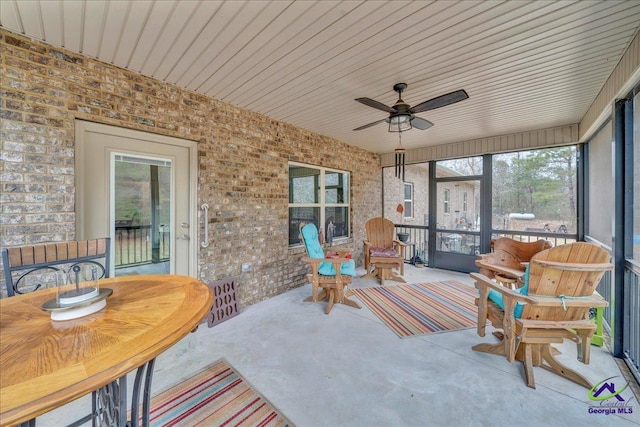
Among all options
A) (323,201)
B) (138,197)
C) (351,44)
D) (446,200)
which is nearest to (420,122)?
(351,44)

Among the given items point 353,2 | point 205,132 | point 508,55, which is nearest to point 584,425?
point 508,55

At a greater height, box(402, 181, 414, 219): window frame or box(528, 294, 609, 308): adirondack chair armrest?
box(402, 181, 414, 219): window frame

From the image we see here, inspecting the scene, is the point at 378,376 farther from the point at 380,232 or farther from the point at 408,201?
the point at 408,201

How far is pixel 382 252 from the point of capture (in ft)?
15.3

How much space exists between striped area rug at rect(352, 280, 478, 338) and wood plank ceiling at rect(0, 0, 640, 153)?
2.68 meters

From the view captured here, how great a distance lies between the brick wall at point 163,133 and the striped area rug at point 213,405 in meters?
1.37

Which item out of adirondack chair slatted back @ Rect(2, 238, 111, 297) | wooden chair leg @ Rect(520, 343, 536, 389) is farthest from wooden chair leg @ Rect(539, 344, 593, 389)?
adirondack chair slatted back @ Rect(2, 238, 111, 297)

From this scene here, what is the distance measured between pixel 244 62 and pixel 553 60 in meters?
2.80

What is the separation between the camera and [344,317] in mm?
3215

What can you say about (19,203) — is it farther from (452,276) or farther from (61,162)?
(452,276)

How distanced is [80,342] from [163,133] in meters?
2.47

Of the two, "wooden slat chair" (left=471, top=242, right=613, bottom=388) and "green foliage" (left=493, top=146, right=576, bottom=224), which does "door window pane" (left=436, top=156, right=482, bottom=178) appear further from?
"wooden slat chair" (left=471, top=242, right=613, bottom=388)

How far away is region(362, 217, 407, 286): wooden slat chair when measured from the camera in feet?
14.8

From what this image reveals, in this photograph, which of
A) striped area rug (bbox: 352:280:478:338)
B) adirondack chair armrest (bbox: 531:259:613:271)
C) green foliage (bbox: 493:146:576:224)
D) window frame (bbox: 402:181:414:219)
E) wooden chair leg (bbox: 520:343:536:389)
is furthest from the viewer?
window frame (bbox: 402:181:414:219)
